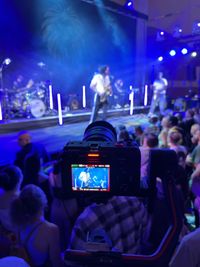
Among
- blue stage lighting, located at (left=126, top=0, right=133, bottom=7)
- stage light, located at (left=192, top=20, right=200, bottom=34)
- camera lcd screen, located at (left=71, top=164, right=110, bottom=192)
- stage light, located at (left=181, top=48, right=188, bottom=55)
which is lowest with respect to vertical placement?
camera lcd screen, located at (left=71, top=164, right=110, bottom=192)

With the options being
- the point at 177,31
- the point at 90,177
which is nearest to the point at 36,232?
the point at 90,177

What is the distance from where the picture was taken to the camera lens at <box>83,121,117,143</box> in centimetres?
117

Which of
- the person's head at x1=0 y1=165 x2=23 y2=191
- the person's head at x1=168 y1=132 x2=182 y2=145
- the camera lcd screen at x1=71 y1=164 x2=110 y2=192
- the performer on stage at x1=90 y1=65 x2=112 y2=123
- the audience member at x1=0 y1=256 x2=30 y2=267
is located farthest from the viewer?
the performer on stage at x1=90 y1=65 x2=112 y2=123

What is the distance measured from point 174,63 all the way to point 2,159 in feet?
28.4

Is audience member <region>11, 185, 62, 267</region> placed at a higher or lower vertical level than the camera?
lower

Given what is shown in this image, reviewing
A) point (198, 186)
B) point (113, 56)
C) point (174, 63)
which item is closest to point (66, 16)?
point (113, 56)

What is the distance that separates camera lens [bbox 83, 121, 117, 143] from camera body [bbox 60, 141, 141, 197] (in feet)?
0.37

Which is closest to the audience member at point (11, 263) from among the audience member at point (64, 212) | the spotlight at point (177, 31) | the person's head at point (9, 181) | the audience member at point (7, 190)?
the audience member at point (7, 190)

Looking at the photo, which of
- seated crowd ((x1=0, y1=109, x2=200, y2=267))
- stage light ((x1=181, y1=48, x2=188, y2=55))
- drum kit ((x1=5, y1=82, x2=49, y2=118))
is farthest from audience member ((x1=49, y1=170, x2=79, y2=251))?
stage light ((x1=181, y1=48, x2=188, y2=55))

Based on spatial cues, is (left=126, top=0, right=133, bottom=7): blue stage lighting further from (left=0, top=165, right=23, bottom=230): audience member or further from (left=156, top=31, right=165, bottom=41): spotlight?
(left=0, top=165, right=23, bottom=230): audience member

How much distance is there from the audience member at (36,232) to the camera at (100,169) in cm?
60

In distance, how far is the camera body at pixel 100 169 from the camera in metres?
1.02

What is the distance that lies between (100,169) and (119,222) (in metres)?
0.45

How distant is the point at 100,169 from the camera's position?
3.45 ft
